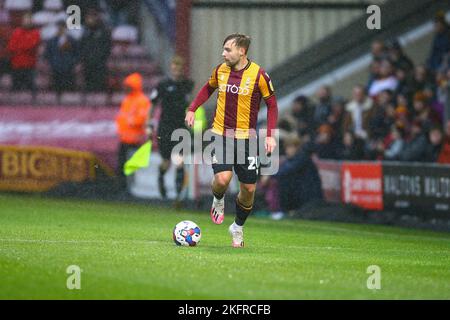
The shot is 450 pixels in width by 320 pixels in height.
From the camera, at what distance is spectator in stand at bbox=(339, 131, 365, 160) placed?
21.0 m

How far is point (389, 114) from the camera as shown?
21672 mm

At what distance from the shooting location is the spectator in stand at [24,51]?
26078 mm

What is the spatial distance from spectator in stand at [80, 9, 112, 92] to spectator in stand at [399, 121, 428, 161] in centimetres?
861

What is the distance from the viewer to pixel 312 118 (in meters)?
23.5

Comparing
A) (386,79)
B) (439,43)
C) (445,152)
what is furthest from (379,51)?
(445,152)

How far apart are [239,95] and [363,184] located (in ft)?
24.3

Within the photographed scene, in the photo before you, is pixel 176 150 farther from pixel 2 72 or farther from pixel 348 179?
pixel 2 72

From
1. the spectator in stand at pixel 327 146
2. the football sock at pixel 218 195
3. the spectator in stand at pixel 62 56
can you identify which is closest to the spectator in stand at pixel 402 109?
the spectator in stand at pixel 327 146

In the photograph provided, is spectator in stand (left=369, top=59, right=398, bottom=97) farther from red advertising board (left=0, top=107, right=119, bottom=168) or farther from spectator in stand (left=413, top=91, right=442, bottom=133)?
red advertising board (left=0, top=107, right=119, bottom=168)

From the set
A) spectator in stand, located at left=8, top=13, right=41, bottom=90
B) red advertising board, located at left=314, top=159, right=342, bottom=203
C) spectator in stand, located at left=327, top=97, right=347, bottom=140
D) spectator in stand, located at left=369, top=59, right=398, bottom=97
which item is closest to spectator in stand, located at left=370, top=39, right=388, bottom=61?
spectator in stand, located at left=369, top=59, right=398, bottom=97

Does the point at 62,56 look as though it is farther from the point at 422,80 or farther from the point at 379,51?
the point at 422,80

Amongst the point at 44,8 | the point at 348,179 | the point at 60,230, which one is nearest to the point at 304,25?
the point at 44,8

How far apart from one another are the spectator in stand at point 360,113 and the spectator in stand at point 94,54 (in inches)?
238

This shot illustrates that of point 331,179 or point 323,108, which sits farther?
point 323,108
